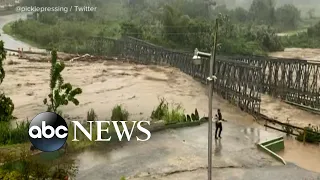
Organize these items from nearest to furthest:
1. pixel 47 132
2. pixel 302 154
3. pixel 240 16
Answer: pixel 47 132 → pixel 302 154 → pixel 240 16

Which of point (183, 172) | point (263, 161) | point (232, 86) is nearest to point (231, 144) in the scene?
point (263, 161)

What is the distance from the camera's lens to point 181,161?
10844 mm

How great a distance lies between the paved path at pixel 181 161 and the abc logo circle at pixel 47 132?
784mm

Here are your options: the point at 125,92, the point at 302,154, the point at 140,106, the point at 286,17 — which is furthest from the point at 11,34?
the point at 286,17

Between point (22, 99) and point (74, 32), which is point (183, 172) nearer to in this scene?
point (22, 99)

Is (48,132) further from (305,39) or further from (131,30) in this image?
(305,39)

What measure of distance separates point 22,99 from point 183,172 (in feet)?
38.3

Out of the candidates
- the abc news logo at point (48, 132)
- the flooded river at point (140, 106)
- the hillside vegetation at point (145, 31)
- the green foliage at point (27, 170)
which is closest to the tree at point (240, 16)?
the hillside vegetation at point (145, 31)

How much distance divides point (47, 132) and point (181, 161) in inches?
123

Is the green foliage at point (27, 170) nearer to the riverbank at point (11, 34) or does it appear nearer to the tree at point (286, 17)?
the riverbank at point (11, 34)

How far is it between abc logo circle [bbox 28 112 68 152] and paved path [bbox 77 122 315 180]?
0.78 metres

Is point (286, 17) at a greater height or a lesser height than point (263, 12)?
lesser

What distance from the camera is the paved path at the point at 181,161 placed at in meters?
10.0

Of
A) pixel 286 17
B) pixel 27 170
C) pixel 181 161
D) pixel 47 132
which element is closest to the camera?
pixel 27 170
